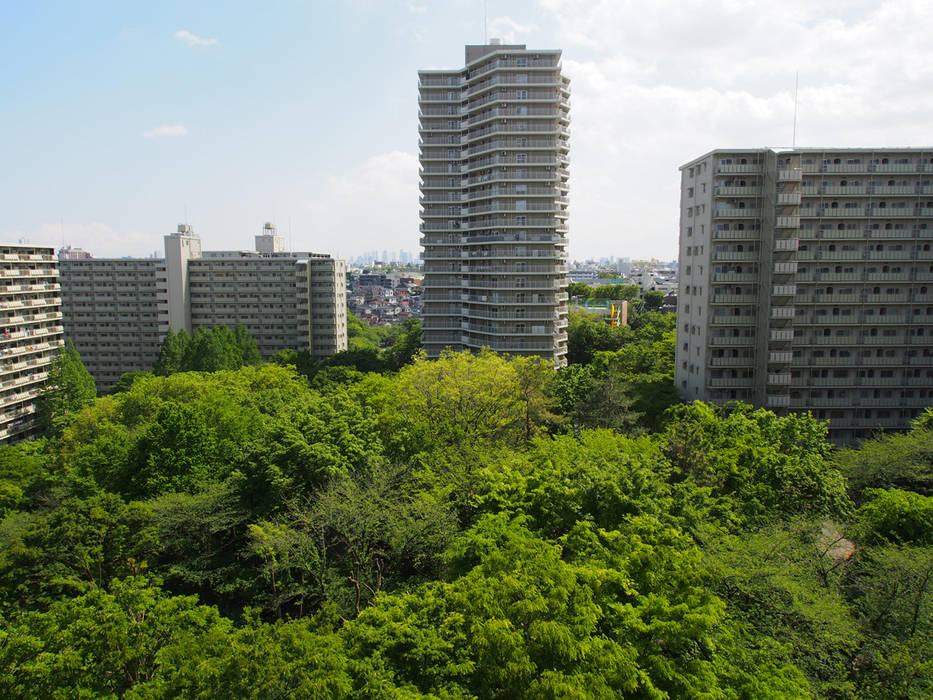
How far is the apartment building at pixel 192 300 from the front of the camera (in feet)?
301

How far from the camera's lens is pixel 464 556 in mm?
18531

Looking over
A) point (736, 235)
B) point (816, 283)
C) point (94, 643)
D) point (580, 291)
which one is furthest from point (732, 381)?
point (580, 291)

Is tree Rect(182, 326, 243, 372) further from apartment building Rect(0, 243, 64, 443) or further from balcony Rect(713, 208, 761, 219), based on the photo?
balcony Rect(713, 208, 761, 219)

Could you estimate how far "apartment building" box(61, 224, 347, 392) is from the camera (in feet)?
301

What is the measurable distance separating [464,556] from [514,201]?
49.2m

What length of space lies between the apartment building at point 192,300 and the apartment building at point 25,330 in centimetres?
2317

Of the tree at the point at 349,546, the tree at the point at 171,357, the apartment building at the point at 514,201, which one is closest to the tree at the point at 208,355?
the tree at the point at 171,357

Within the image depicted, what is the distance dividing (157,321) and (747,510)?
93174mm

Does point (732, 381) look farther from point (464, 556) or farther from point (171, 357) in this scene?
point (171, 357)

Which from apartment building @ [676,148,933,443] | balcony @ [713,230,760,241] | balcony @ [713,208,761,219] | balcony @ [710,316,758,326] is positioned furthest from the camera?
balcony @ [710,316,758,326]

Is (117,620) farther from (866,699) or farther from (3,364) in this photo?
(3,364)

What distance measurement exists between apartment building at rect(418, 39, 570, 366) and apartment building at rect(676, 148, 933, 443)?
52.2 feet

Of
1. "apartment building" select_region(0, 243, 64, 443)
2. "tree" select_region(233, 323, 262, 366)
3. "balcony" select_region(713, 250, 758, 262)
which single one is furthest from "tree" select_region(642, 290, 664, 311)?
"apartment building" select_region(0, 243, 64, 443)

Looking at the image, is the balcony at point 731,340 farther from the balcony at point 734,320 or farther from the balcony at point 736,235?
the balcony at point 736,235
